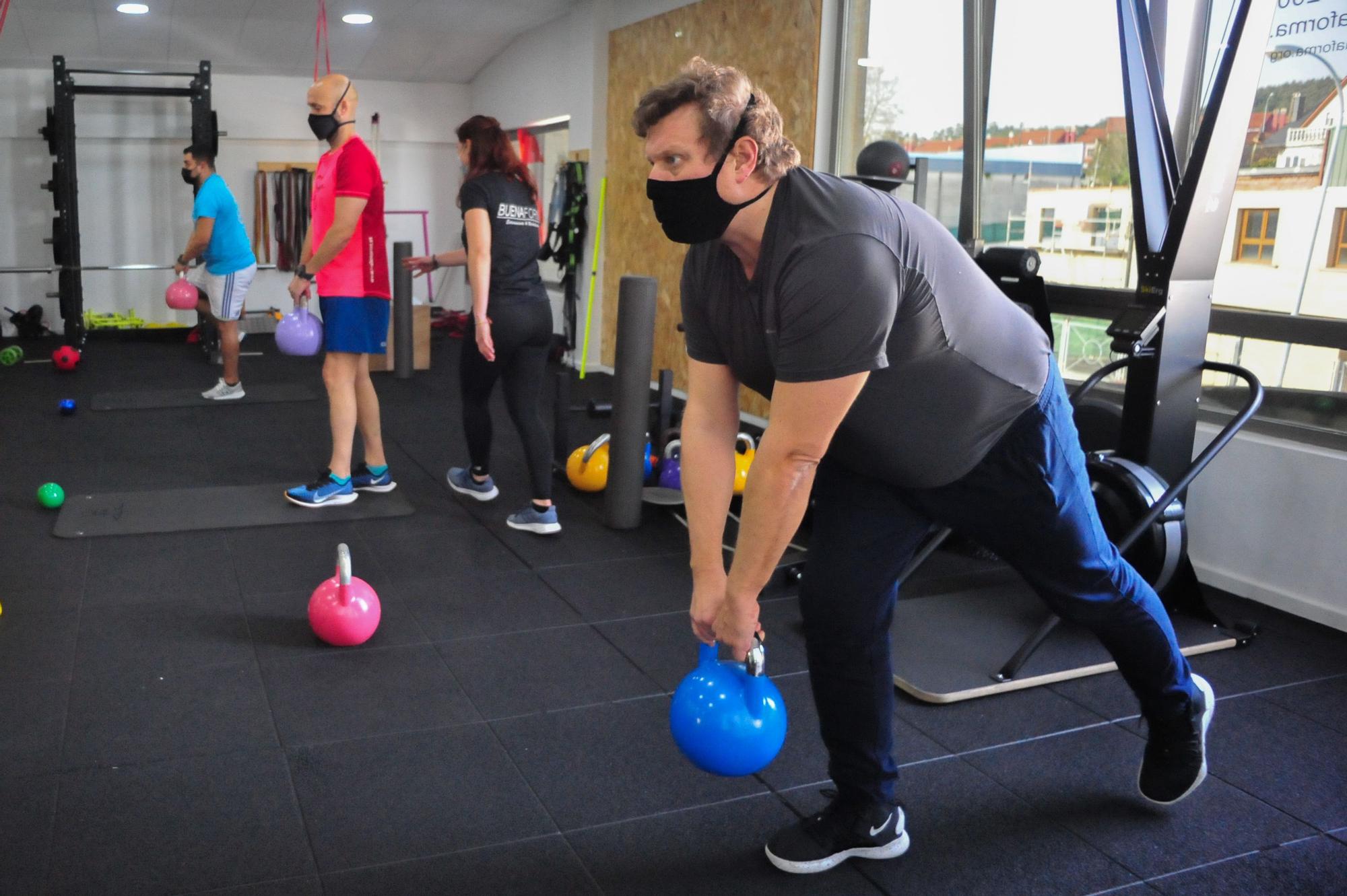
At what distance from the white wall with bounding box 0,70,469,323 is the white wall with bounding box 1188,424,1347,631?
27.9ft

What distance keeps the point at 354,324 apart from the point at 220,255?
9.14 ft

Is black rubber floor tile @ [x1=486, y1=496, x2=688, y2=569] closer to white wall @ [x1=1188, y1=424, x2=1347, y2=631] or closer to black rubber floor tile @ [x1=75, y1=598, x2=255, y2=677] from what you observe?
black rubber floor tile @ [x1=75, y1=598, x2=255, y2=677]

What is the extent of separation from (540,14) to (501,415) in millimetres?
3670

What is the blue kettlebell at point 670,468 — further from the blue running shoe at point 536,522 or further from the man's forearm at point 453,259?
the man's forearm at point 453,259

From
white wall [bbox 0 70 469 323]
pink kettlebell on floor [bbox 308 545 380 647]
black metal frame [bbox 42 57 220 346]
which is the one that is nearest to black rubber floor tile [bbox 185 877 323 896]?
pink kettlebell on floor [bbox 308 545 380 647]

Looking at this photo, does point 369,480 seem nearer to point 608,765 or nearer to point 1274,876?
point 608,765

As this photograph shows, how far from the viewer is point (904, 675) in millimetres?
2766

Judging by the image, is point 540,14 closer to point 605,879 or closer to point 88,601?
point 88,601

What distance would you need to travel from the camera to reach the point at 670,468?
14.6 feet

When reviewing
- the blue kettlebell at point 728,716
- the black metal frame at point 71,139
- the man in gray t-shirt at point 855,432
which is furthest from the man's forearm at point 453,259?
the black metal frame at point 71,139

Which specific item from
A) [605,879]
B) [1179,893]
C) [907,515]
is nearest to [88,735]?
[605,879]

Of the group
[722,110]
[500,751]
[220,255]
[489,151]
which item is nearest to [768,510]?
[722,110]

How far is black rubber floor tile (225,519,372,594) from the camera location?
343 centimetres

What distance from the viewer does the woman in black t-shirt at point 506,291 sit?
145 inches
